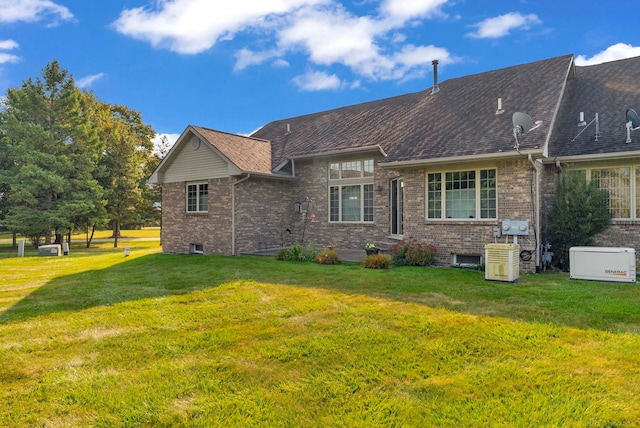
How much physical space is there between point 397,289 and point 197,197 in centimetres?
1054

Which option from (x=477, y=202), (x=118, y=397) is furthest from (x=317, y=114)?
(x=118, y=397)

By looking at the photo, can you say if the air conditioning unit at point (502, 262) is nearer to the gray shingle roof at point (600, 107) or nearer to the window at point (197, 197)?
the gray shingle roof at point (600, 107)

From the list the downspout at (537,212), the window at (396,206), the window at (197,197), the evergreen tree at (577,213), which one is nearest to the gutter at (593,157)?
the evergreen tree at (577,213)

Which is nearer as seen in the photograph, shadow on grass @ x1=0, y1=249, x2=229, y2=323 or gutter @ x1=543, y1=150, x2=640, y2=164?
shadow on grass @ x1=0, y1=249, x2=229, y2=323

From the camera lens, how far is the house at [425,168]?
9.90m

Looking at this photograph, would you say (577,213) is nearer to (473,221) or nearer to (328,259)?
(473,221)

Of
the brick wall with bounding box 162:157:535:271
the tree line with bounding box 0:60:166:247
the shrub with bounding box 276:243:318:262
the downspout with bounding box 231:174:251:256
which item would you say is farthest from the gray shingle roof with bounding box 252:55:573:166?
the tree line with bounding box 0:60:166:247

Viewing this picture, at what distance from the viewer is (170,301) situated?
262 inches

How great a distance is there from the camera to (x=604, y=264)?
8352 mm

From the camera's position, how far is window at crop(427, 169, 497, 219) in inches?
404

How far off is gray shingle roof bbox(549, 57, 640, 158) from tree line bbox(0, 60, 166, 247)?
2506 cm

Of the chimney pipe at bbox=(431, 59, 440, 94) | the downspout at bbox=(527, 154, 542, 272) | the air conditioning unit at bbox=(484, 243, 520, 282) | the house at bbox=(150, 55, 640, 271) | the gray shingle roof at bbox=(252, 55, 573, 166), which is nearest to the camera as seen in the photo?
the air conditioning unit at bbox=(484, 243, 520, 282)

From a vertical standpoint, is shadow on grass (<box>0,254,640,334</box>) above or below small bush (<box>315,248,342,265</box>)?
below

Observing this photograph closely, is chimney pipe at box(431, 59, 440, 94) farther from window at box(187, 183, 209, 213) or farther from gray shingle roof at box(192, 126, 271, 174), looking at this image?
window at box(187, 183, 209, 213)
